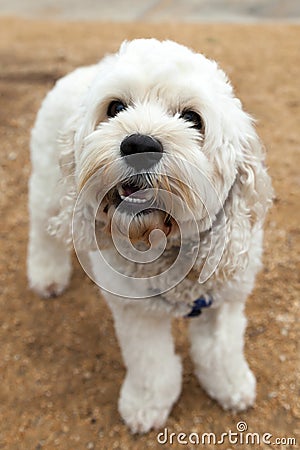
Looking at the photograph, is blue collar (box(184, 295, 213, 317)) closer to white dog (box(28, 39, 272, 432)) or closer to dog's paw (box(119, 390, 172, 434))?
white dog (box(28, 39, 272, 432))

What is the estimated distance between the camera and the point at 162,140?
5.30 feet

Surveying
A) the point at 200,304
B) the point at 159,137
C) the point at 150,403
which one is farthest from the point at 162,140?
the point at 150,403

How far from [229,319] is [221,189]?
0.70m

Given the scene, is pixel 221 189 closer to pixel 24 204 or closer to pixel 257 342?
pixel 257 342

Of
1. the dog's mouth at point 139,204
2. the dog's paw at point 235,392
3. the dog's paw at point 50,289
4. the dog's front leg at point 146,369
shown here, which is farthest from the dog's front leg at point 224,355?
the dog's paw at point 50,289

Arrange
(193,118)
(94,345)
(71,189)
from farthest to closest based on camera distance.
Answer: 1. (94,345)
2. (71,189)
3. (193,118)

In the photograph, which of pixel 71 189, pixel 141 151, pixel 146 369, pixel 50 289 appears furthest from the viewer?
pixel 50 289

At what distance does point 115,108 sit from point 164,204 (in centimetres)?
36

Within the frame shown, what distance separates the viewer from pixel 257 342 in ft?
8.70

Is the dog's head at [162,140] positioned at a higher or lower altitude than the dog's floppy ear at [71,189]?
higher

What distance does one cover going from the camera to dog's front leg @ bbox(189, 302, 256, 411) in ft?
7.59

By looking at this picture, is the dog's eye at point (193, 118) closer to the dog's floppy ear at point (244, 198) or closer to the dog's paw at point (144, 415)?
the dog's floppy ear at point (244, 198)

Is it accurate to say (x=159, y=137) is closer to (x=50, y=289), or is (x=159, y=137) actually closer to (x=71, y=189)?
(x=71, y=189)

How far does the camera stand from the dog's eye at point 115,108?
1.79 metres
